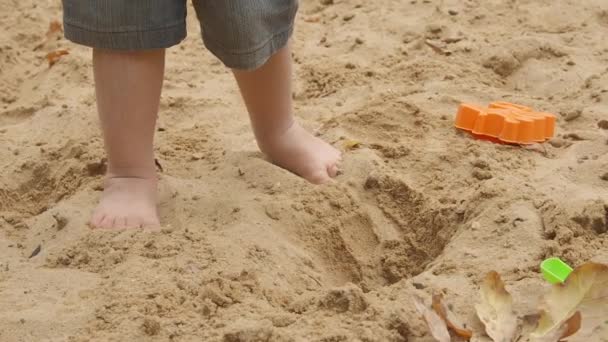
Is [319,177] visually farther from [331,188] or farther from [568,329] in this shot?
[568,329]

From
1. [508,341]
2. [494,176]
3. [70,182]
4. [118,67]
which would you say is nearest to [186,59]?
[70,182]

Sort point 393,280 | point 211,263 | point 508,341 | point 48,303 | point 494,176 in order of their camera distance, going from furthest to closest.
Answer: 1. point 494,176
2. point 393,280
3. point 211,263
4. point 48,303
5. point 508,341

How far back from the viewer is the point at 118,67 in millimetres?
1919

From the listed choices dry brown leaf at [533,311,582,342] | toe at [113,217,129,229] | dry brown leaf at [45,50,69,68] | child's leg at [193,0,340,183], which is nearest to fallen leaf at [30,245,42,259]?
toe at [113,217,129,229]

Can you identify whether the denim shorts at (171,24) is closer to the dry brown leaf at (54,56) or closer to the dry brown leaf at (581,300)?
the dry brown leaf at (581,300)

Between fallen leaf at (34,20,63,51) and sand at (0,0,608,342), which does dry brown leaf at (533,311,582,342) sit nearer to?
sand at (0,0,608,342)

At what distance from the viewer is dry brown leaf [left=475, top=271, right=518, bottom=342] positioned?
1.46m

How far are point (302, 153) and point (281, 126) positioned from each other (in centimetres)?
8

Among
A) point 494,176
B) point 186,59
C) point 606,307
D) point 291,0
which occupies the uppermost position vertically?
point 291,0

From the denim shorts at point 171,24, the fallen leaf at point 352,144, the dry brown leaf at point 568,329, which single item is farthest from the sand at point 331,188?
the denim shorts at point 171,24

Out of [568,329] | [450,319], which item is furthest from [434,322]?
[568,329]

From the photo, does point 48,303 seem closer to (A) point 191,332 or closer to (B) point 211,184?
(A) point 191,332

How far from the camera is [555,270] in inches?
64.0

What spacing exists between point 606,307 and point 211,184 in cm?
93
